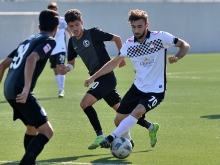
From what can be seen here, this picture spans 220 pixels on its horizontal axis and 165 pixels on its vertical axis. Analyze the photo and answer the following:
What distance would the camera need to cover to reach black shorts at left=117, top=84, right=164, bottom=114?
25.7ft

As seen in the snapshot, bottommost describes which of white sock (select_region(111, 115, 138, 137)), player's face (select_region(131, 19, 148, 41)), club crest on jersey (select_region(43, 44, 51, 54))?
white sock (select_region(111, 115, 138, 137))

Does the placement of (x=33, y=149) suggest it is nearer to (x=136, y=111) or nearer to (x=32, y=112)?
(x=32, y=112)

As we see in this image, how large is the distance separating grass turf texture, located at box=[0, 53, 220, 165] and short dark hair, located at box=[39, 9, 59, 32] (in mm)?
1799

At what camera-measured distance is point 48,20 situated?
21.7ft

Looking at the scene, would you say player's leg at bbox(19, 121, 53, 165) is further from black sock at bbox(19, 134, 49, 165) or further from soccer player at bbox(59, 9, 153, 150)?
soccer player at bbox(59, 9, 153, 150)

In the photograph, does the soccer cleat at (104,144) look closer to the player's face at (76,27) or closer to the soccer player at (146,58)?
the soccer player at (146,58)

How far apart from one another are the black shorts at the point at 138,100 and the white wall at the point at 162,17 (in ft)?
77.9

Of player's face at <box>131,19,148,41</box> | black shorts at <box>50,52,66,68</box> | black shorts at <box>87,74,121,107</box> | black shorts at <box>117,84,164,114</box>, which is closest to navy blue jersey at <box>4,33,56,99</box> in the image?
player's face at <box>131,19,148,41</box>

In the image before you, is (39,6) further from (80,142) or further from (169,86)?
(80,142)

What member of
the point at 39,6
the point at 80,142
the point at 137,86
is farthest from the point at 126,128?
the point at 39,6

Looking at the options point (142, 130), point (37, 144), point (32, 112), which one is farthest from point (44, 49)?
point (142, 130)

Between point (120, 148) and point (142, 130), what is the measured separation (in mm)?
2644

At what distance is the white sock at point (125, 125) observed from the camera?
7706mm

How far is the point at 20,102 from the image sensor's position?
6363mm
